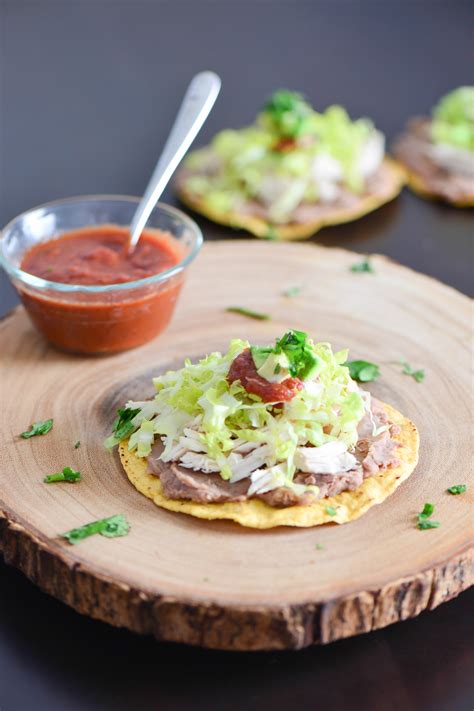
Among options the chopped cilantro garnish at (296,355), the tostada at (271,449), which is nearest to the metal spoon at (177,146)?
the tostada at (271,449)

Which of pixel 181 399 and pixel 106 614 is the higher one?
pixel 181 399

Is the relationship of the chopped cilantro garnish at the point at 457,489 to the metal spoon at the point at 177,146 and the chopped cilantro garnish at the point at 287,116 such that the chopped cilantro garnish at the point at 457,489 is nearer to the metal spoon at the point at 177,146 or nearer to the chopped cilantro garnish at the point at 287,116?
the metal spoon at the point at 177,146

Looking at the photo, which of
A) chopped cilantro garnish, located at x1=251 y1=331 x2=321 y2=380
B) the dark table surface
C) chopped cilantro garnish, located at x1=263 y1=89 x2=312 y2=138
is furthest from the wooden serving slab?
chopped cilantro garnish, located at x1=263 y1=89 x2=312 y2=138

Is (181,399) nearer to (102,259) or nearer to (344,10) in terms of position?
(102,259)

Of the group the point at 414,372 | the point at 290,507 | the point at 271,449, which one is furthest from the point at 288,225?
the point at 290,507

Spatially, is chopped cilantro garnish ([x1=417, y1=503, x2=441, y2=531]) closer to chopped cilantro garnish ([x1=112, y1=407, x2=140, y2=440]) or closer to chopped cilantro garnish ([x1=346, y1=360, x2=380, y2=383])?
chopped cilantro garnish ([x1=346, y1=360, x2=380, y2=383])

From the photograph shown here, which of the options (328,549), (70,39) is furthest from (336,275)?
(70,39)

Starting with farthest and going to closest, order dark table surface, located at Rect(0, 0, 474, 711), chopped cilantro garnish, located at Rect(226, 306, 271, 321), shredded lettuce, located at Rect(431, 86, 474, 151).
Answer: shredded lettuce, located at Rect(431, 86, 474, 151)
chopped cilantro garnish, located at Rect(226, 306, 271, 321)
dark table surface, located at Rect(0, 0, 474, 711)
